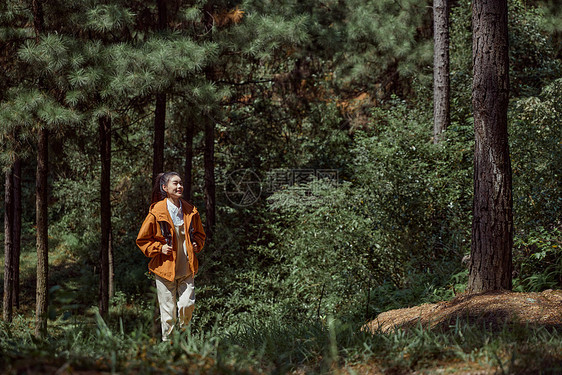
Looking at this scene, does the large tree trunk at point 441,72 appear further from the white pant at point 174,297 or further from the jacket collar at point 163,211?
the white pant at point 174,297

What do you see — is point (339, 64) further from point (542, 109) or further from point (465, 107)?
point (542, 109)

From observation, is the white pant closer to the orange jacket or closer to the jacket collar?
the orange jacket

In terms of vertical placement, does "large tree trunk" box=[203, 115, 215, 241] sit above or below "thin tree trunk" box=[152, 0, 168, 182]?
below

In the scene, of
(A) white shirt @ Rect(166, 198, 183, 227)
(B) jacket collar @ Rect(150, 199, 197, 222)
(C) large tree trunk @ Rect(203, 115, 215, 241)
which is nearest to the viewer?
(B) jacket collar @ Rect(150, 199, 197, 222)

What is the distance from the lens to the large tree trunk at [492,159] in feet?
18.8

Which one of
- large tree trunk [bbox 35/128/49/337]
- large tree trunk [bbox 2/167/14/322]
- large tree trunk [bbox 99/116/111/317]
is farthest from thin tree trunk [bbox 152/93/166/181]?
large tree trunk [bbox 2/167/14/322]

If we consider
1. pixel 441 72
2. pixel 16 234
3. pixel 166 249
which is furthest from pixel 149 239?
pixel 16 234

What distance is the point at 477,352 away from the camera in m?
3.46

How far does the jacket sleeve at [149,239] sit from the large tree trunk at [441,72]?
22.3ft

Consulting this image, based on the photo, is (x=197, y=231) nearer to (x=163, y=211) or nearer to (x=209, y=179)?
(x=163, y=211)

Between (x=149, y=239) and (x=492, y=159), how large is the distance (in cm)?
363

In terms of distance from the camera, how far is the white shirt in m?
5.76

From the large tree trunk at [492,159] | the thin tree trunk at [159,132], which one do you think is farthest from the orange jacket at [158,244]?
the thin tree trunk at [159,132]

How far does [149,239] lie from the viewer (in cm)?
561
